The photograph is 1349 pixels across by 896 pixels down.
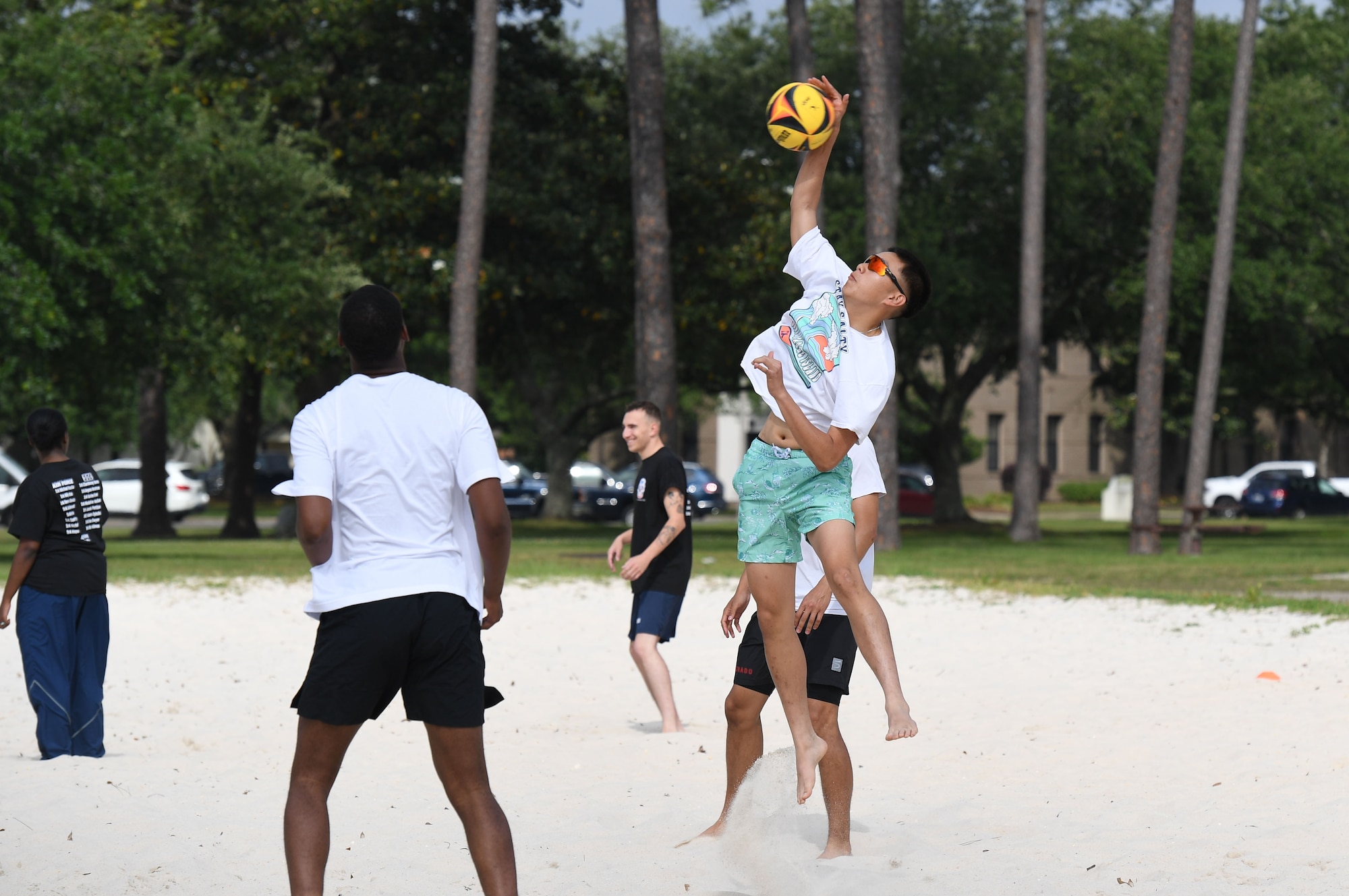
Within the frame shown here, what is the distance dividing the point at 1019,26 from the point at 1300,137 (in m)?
6.27

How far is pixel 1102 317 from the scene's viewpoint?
3294 cm

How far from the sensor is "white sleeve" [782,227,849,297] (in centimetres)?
524

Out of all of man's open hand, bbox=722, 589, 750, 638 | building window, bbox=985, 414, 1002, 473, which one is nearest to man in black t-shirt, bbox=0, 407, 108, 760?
man's open hand, bbox=722, 589, 750, 638

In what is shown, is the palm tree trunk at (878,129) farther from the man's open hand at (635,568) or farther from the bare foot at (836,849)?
the bare foot at (836,849)

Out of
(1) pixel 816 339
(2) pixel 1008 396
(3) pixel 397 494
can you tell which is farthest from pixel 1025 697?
(2) pixel 1008 396

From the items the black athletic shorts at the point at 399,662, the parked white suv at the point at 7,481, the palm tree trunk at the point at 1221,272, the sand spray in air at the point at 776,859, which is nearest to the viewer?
the black athletic shorts at the point at 399,662

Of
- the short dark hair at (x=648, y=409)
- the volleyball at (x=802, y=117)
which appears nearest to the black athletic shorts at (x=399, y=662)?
the volleyball at (x=802, y=117)

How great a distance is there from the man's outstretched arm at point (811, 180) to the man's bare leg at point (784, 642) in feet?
3.81

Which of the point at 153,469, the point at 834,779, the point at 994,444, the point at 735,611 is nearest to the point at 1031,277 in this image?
the point at 153,469

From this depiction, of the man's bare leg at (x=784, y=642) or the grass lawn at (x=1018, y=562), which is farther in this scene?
the grass lawn at (x=1018, y=562)

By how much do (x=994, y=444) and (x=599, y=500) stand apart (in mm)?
28908

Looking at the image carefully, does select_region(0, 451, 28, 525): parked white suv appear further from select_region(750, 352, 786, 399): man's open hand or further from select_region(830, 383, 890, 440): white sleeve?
select_region(830, 383, 890, 440): white sleeve

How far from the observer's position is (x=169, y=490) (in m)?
37.6

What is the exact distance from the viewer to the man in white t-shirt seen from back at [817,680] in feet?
17.5
